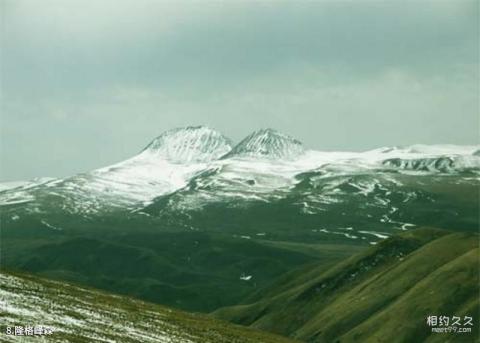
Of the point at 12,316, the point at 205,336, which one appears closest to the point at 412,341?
the point at 205,336

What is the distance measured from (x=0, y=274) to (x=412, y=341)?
284 ft

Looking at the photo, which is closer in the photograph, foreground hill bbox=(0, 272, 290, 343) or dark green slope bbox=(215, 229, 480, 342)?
foreground hill bbox=(0, 272, 290, 343)

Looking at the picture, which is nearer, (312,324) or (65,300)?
(65,300)

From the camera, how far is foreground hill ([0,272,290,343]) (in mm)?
59319

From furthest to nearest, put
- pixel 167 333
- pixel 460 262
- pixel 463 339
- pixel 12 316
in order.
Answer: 1. pixel 460 262
2. pixel 463 339
3. pixel 167 333
4. pixel 12 316

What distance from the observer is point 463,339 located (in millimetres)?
129250

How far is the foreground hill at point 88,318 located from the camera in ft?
195

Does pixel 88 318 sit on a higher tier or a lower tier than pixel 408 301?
lower

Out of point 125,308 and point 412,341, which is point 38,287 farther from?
point 412,341

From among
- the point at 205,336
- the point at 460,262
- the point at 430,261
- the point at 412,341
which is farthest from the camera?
the point at 430,261

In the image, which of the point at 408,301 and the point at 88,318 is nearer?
the point at 88,318

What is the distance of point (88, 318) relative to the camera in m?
67.9

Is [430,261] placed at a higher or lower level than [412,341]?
higher

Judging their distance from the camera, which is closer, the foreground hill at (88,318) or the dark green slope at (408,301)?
the foreground hill at (88,318)
